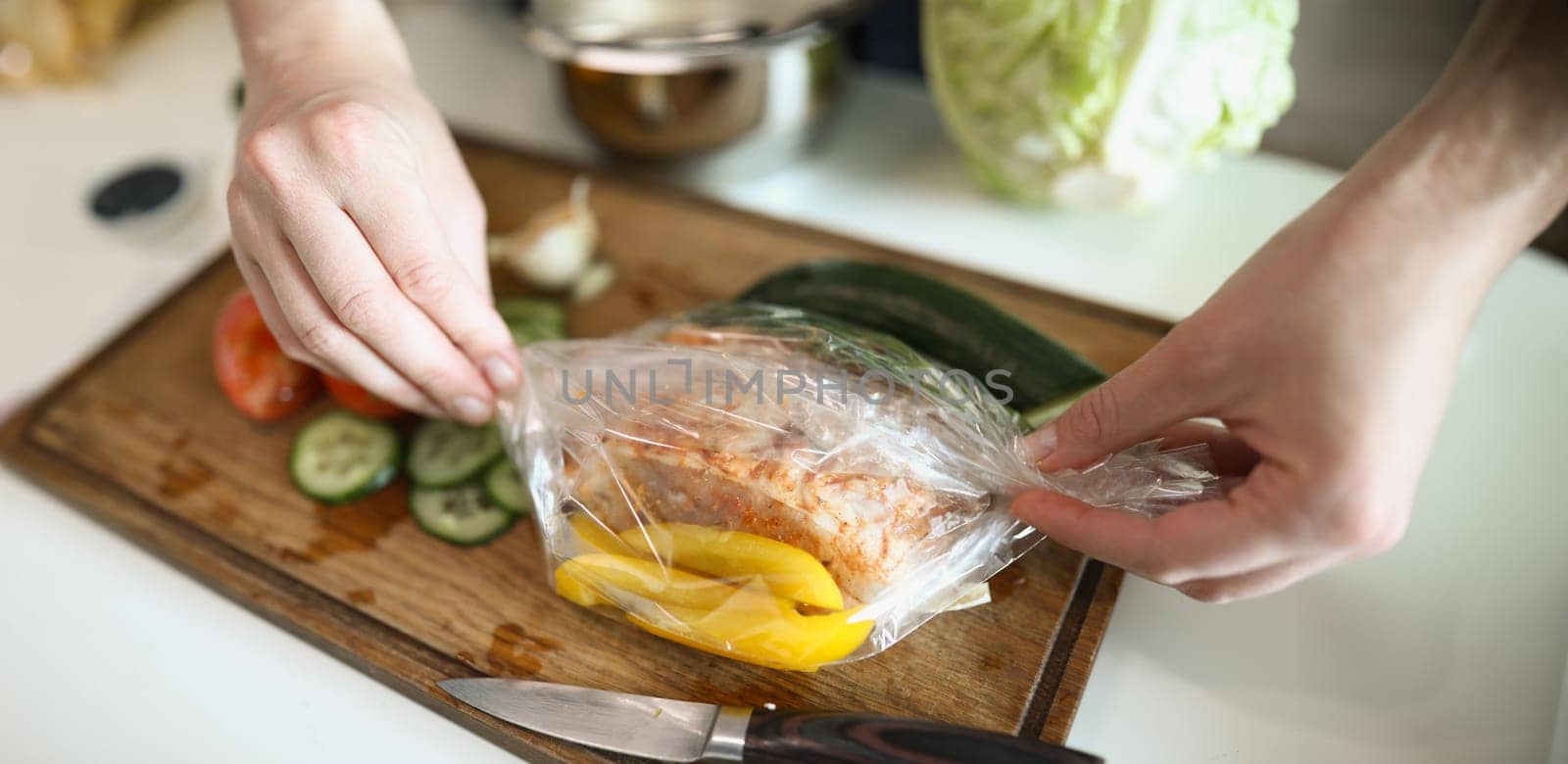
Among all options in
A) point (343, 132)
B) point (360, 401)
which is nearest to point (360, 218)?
point (343, 132)

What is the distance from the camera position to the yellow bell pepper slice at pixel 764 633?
50.7 inches

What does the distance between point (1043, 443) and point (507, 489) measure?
0.92m

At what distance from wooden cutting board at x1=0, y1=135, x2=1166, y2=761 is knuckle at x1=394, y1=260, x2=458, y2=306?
447 millimetres

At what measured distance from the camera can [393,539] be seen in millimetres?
1670

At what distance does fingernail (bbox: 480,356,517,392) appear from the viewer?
1.58m

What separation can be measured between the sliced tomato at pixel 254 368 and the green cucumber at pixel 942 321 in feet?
2.91

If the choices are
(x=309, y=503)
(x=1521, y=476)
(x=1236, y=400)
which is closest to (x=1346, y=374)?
(x=1236, y=400)

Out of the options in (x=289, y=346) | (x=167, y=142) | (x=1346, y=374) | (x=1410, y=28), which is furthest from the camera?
(x=167, y=142)

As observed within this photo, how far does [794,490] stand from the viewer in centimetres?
133

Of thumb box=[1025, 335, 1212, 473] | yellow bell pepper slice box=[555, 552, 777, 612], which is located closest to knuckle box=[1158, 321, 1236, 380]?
thumb box=[1025, 335, 1212, 473]

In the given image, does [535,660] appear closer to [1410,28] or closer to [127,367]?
[127,367]

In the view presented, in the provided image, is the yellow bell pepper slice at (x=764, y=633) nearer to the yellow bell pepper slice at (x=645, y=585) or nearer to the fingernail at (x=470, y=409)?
the yellow bell pepper slice at (x=645, y=585)

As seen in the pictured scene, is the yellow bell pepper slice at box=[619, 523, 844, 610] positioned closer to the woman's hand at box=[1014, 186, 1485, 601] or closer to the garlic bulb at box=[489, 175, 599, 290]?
the woman's hand at box=[1014, 186, 1485, 601]

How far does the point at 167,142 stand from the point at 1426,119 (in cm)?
286
